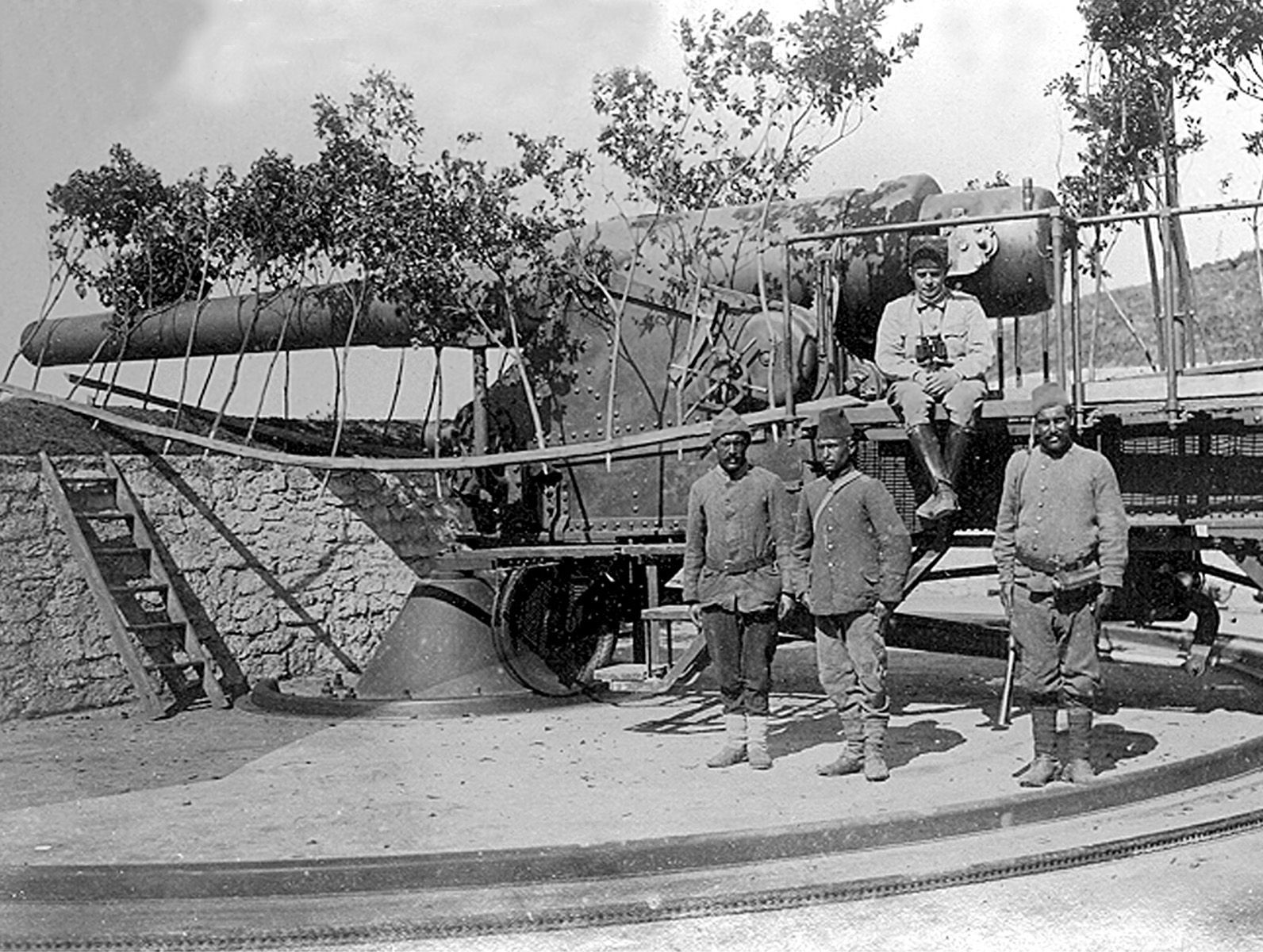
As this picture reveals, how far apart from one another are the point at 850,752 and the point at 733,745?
1.97 ft

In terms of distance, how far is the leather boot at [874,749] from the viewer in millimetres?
7359

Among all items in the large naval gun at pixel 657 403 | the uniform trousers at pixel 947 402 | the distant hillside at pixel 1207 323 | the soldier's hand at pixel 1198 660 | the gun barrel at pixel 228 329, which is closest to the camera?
the uniform trousers at pixel 947 402

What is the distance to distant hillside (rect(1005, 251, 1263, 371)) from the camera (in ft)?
124

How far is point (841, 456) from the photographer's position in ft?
25.4

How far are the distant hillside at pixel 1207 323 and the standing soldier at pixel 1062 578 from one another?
27.2m

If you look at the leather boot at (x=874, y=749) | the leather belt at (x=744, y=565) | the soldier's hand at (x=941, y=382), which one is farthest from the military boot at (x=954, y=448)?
the leather boot at (x=874, y=749)

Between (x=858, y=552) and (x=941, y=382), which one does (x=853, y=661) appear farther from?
(x=941, y=382)

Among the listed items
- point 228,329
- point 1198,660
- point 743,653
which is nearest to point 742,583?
point 743,653

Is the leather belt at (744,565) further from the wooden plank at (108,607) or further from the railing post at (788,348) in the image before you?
the wooden plank at (108,607)

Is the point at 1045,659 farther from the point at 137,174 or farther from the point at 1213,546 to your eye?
the point at 137,174

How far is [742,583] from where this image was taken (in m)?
7.88

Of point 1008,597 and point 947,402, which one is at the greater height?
point 947,402

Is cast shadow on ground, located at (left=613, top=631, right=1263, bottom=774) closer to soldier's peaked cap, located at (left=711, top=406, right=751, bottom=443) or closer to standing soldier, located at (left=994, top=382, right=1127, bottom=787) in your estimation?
standing soldier, located at (left=994, top=382, right=1127, bottom=787)

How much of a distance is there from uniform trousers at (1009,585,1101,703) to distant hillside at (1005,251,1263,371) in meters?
27.3
